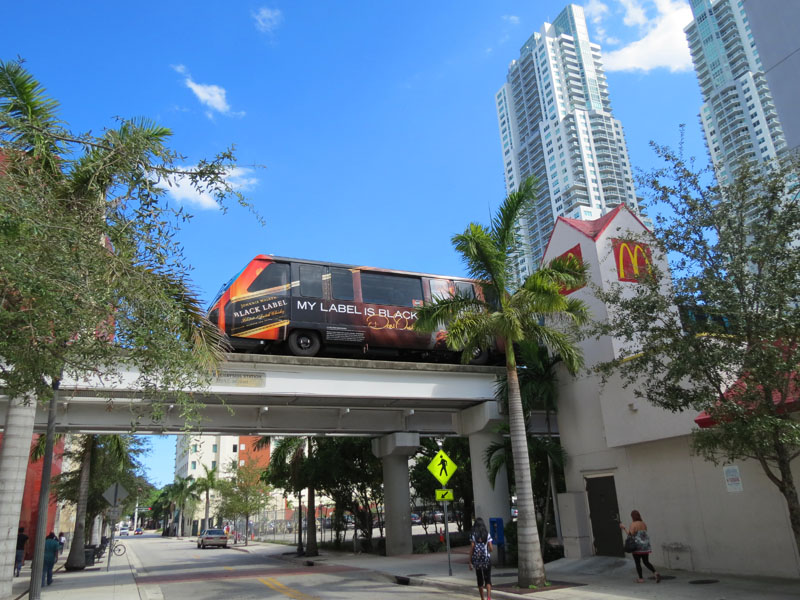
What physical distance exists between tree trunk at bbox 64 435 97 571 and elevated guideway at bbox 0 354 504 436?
5605 millimetres

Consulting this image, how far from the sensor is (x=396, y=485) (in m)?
23.7

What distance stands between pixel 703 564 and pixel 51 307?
1370cm

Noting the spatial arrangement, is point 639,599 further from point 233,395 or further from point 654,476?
point 233,395

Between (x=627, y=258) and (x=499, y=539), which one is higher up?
(x=627, y=258)

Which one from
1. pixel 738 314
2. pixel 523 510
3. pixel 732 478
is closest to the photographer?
pixel 738 314

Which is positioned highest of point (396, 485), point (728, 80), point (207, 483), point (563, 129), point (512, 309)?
point (728, 80)

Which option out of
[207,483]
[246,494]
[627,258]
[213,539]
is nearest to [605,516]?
[627,258]

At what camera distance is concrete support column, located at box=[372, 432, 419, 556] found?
72.9ft

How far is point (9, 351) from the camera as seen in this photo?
278 inches

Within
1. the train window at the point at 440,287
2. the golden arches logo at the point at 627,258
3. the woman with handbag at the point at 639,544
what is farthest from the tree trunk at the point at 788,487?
the train window at the point at 440,287

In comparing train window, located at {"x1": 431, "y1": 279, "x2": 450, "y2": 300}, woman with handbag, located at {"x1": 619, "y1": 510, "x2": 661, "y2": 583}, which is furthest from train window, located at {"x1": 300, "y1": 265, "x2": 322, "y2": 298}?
woman with handbag, located at {"x1": 619, "y1": 510, "x2": 661, "y2": 583}

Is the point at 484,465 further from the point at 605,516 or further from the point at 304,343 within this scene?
the point at 304,343

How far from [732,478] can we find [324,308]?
434 inches

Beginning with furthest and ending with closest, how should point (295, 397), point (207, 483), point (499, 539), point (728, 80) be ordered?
point (728, 80) → point (207, 483) → point (499, 539) → point (295, 397)
